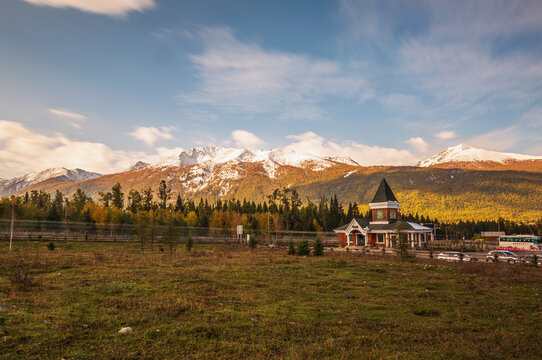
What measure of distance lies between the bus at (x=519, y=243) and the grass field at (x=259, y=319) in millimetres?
62080

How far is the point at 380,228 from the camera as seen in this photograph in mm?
69125

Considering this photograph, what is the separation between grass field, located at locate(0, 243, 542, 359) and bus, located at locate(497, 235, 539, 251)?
204ft

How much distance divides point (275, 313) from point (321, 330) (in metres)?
2.28

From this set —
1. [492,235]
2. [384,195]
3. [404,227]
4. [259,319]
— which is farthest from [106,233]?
[492,235]

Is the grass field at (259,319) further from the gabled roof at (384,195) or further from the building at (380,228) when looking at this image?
the gabled roof at (384,195)

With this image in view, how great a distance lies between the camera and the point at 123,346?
817cm

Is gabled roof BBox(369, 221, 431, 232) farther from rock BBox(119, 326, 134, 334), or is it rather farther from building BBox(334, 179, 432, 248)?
rock BBox(119, 326, 134, 334)

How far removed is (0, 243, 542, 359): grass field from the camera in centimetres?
825

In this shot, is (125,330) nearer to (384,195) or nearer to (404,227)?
(404,227)

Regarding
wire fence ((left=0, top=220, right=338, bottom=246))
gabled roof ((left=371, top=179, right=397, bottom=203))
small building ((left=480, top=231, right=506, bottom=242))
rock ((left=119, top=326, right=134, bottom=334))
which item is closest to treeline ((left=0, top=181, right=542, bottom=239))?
wire fence ((left=0, top=220, right=338, bottom=246))

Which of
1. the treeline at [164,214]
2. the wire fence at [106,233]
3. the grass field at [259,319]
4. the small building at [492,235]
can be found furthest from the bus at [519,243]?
the grass field at [259,319]

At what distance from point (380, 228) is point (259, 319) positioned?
63.3 meters

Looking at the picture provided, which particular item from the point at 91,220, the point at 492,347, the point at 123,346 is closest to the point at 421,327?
the point at 492,347

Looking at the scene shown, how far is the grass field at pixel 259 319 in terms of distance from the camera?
8250 millimetres
